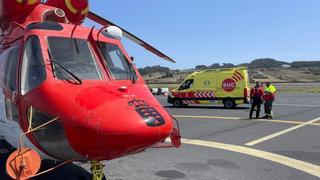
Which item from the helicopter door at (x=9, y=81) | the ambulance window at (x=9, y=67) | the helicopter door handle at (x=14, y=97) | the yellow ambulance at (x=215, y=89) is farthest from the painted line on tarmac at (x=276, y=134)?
the yellow ambulance at (x=215, y=89)

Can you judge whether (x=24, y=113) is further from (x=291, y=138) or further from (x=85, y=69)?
(x=291, y=138)

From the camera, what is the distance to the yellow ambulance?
25.4m

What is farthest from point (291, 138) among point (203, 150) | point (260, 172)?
point (260, 172)

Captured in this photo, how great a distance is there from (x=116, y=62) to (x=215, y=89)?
2038 centimetres

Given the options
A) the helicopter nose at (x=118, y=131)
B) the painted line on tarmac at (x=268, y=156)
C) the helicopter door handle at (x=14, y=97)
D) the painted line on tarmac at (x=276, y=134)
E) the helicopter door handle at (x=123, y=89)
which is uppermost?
the helicopter door handle at (x=123, y=89)

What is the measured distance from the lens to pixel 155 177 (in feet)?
25.3

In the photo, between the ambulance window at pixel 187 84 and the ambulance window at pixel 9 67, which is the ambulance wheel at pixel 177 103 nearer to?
the ambulance window at pixel 187 84

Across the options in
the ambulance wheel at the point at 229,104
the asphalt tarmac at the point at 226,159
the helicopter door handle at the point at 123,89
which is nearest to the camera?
the helicopter door handle at the point at 123,89

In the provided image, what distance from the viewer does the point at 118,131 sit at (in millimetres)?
4562

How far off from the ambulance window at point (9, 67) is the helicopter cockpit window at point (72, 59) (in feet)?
2.24

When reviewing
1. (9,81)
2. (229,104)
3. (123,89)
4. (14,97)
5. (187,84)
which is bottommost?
(229,104)

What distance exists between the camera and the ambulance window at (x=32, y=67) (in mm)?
5684

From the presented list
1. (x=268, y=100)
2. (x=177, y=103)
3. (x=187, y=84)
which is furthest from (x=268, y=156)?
(x=177, y=103)

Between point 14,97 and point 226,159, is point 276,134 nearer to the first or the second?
point 226,159
